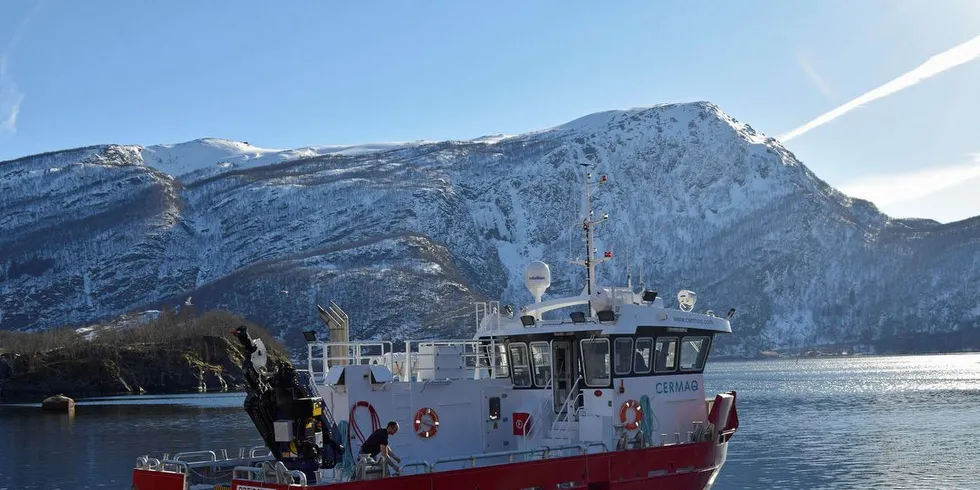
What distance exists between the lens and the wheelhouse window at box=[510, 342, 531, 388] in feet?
97.7

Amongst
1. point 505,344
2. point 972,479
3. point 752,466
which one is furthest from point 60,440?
point 972,479

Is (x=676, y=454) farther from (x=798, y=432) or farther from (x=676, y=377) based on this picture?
(x=798, y=432)

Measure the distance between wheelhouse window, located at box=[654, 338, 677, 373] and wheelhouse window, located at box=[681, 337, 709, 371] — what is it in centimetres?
41

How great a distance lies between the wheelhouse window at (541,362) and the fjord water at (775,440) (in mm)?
4946

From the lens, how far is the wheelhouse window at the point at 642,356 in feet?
95.3

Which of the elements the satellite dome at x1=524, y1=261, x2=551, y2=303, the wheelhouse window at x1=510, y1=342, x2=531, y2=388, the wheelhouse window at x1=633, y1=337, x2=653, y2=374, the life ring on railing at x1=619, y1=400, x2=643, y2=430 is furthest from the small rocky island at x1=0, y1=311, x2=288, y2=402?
the life ring on railing at x1=619, y1=400, x2=643, y2=430

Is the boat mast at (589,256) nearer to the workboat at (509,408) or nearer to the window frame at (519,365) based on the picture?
the workboat at (509,408)

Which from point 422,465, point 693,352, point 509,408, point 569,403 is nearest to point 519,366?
point 509,408

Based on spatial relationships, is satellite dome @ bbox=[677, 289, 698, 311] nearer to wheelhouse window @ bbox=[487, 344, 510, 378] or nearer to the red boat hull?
the red boat hull

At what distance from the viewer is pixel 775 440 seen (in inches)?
2421

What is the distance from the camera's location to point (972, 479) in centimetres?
4350

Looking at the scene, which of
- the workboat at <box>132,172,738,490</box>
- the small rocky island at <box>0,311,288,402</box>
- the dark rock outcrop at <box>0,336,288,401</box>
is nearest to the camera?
the workboat at <box>132,172,738,490</box>

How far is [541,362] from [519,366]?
0.74m

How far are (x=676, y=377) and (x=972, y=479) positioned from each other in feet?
66.1
